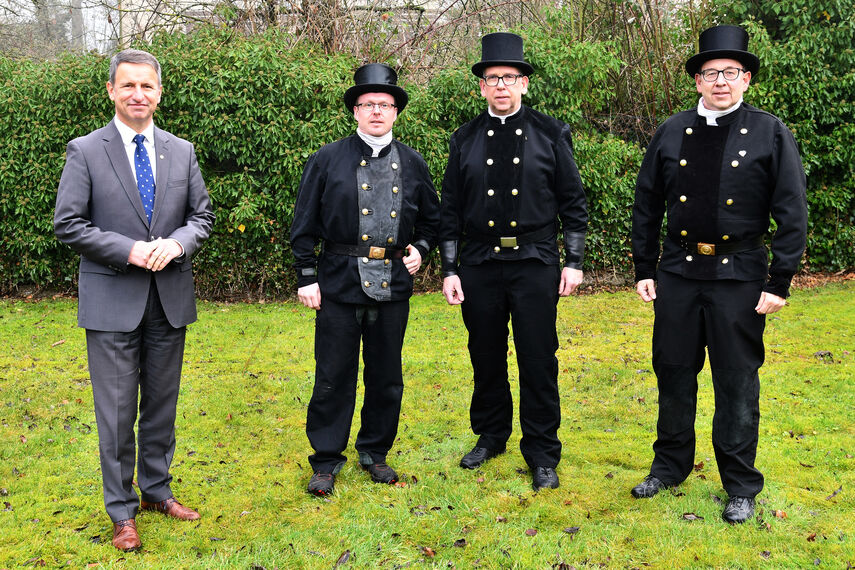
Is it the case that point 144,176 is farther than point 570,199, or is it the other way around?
point 570,199

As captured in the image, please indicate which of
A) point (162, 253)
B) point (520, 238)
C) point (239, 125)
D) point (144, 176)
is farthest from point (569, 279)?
point (239, 125)

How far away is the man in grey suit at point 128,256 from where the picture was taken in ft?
11.2

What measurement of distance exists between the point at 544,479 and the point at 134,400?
2.25 metres

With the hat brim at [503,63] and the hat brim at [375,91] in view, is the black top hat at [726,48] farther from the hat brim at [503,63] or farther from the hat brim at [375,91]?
the hat brim at [375,91]

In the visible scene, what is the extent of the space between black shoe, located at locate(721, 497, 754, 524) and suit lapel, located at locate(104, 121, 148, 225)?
3.23 m

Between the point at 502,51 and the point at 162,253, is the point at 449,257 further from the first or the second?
the point at 162,253

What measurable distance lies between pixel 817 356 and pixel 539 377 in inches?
161

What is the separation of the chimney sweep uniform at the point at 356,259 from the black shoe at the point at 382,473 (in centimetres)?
20

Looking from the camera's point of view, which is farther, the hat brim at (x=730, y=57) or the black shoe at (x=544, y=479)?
the black shoe at (x=544, y=479)

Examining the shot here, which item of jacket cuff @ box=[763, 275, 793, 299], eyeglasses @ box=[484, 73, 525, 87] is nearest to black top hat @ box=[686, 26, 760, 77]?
eyeglasses @ box=[484, 73, 525, 87]

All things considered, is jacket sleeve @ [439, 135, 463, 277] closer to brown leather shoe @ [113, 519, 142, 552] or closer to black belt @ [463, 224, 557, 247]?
black belt @ [463, 224, 557, 247]

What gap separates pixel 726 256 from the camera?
12.2ft

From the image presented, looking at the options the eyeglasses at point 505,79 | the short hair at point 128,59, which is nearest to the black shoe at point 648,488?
the eyeglasses at point 505,79

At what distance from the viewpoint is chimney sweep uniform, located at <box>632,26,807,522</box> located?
3637 millimetres
